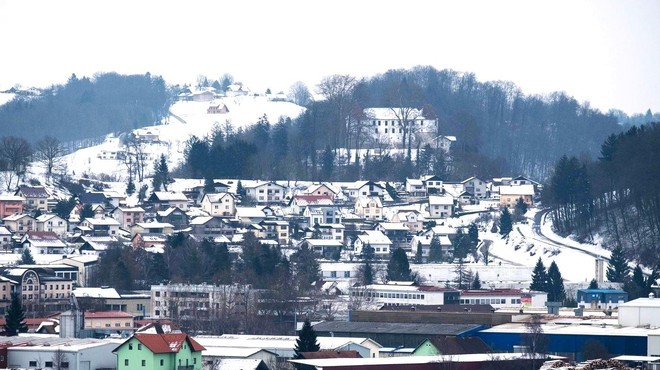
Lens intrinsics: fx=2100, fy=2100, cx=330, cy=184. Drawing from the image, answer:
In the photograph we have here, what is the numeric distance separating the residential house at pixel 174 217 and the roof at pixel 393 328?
32.4 metres

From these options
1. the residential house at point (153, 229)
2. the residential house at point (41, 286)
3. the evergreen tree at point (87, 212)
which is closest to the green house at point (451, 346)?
the residential house at point (41, 286)

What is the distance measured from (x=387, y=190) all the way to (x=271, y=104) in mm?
37820

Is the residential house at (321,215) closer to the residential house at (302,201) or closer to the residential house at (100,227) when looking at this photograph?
the residential house at (302,201)

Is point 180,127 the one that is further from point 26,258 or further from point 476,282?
point 476,282

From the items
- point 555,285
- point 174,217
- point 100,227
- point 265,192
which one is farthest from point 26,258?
point 555,285

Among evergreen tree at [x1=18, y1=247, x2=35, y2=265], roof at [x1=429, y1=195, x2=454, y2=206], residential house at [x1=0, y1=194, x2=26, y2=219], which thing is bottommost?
evergreen tree at [x1=18, y1=247, x2=35, y2=265]

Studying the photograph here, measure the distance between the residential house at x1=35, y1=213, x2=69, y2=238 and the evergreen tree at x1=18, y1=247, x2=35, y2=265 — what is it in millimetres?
7079

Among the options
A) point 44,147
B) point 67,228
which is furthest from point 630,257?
point 44,147

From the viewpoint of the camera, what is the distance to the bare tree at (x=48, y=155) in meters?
106

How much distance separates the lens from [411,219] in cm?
9562

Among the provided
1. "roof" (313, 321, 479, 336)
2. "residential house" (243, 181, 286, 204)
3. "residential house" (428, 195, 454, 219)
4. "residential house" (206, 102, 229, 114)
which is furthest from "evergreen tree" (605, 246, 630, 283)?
"residential house" (206, 102, 229, 114)

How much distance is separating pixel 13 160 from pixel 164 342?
53560 mm

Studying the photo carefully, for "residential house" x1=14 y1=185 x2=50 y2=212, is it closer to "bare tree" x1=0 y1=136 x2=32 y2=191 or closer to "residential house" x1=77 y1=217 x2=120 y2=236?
"residential house" x1=77 y1=217 x2=120 y2=236

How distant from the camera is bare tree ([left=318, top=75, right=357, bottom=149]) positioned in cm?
11131
